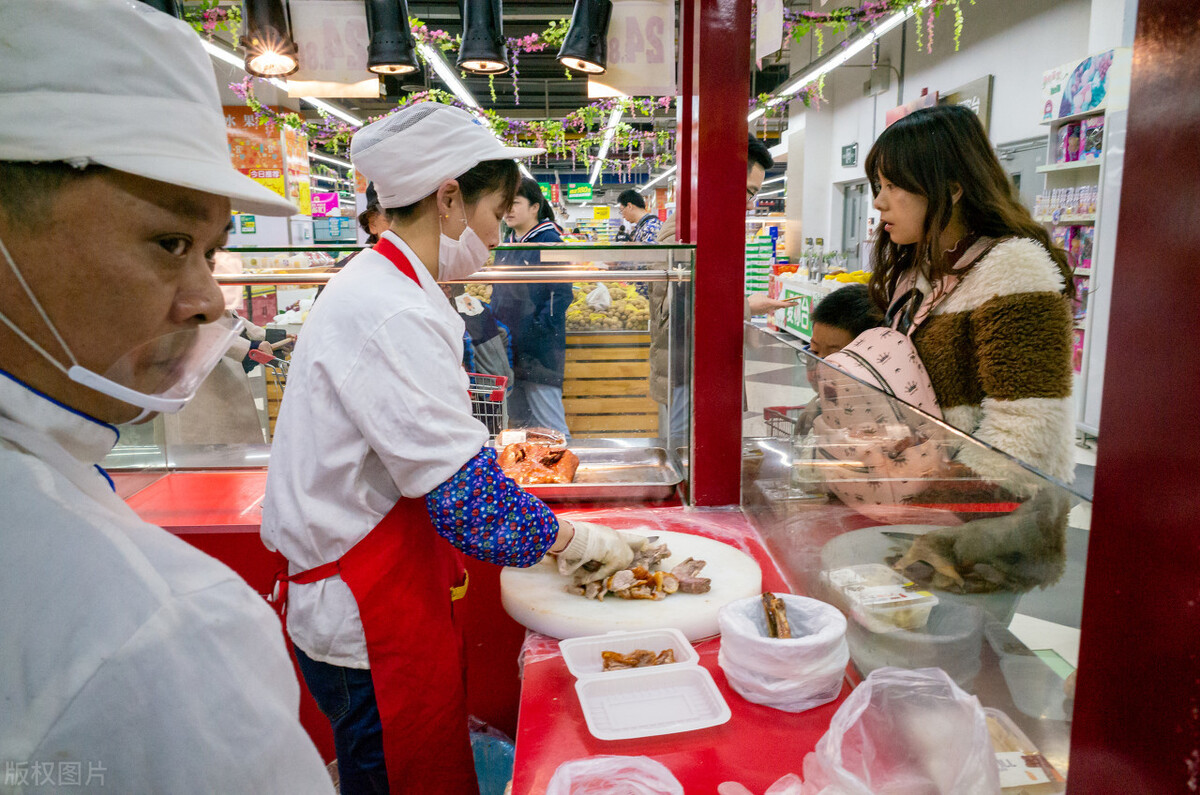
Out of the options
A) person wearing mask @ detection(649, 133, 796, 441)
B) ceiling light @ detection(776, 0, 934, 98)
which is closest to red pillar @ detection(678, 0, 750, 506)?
person wearing mask @ detection(649, 133, 796, 441)

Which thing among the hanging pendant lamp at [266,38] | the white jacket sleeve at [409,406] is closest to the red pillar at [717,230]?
the white jacket sleeve at [409,406]

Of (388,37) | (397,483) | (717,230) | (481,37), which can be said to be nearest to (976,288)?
(717,230)

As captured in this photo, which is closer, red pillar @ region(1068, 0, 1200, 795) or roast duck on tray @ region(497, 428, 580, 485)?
red pillar @ region(1068, 0, 1200, 795)

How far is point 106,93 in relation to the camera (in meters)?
0.65

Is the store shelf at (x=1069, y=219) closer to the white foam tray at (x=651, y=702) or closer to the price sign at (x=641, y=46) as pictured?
the price sign at (x=641, y=46)

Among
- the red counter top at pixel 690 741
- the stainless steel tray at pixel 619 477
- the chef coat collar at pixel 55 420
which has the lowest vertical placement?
the red counter top at pixel 690 741

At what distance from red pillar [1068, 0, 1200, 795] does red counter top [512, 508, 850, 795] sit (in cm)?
76

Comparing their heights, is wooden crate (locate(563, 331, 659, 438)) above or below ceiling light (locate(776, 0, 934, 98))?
below

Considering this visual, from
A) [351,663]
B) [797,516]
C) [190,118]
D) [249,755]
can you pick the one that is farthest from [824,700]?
[190,118]

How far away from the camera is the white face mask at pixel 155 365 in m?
0.63

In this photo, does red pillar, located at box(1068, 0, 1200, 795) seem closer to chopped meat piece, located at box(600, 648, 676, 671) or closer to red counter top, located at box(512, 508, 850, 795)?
red counter top, located at box(512, 508, 850, 795)

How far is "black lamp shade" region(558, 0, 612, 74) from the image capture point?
9.73ft

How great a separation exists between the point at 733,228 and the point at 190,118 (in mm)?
1881

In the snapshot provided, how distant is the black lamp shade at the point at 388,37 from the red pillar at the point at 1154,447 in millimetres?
3142
